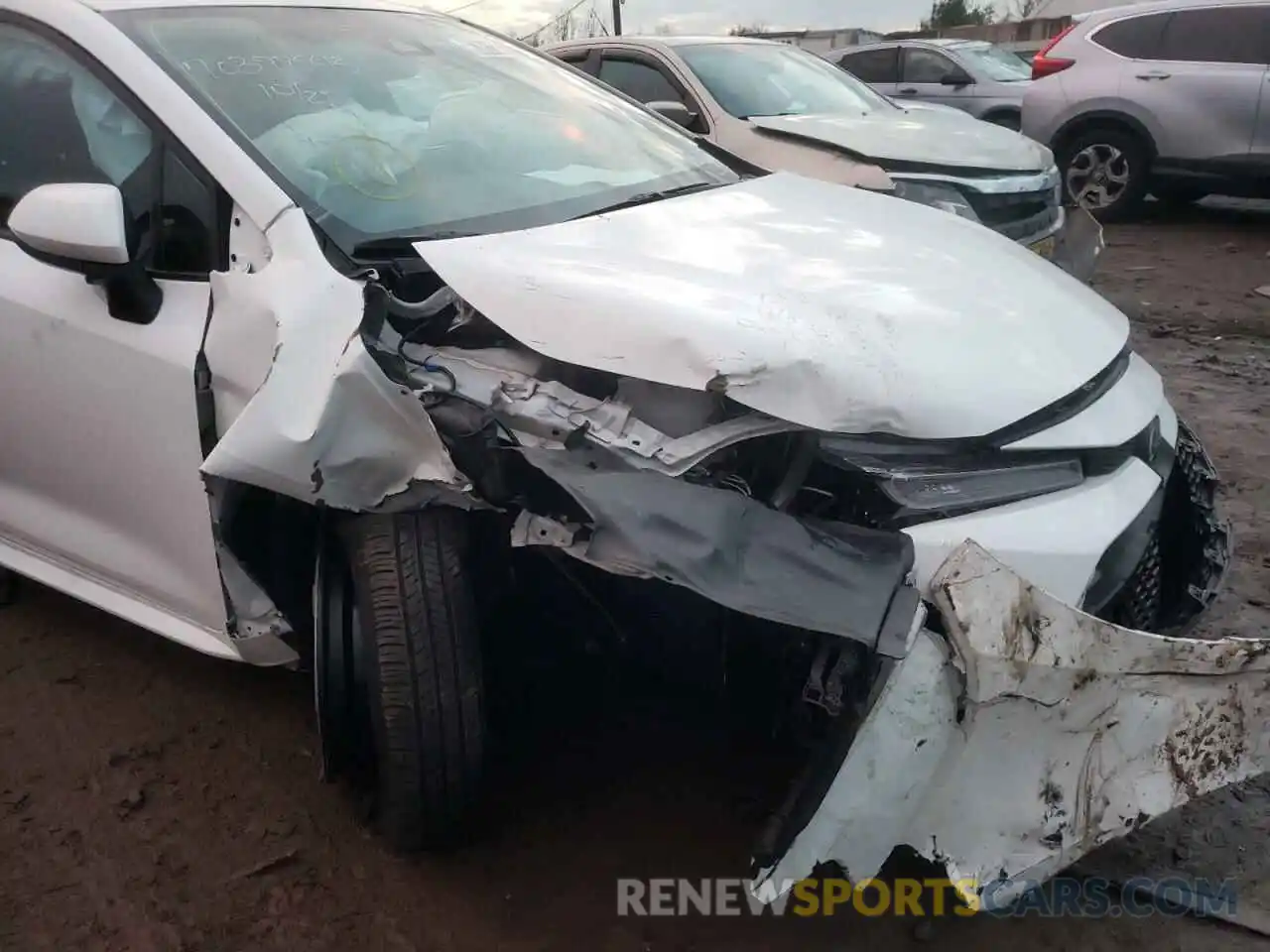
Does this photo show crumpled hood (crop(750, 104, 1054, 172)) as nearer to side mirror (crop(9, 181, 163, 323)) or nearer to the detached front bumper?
the detached front bumper

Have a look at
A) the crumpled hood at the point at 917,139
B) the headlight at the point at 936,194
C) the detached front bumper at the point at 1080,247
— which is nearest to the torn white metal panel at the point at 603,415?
the detached front bumper at the point at 1080,247

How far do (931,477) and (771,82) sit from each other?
496 centimetres

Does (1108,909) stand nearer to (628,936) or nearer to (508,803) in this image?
(628,936)

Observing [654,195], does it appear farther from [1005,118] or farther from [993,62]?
[993,62]

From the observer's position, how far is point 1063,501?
1.93m

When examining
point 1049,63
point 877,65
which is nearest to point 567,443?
point 1049,63

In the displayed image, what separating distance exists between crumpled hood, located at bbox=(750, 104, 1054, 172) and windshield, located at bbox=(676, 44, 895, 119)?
8.1 inches

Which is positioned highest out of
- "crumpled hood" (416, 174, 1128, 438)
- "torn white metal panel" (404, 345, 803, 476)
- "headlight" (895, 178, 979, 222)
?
"crumpled hood" (416, 174, 1128, 438)

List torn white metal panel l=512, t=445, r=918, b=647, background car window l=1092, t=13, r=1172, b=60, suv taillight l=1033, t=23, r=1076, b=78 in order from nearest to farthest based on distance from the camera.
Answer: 1. torn white metal panel l=512, t=445, r=918, b=647
2. background car window l=1092, t=13, r=1172, b=60
3. suv taillight l=1033, t=23, r=1076, b=78

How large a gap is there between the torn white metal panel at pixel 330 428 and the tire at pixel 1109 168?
7817 millimetres

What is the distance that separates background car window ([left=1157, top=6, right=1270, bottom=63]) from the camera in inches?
301

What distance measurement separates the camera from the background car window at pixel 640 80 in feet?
20.2

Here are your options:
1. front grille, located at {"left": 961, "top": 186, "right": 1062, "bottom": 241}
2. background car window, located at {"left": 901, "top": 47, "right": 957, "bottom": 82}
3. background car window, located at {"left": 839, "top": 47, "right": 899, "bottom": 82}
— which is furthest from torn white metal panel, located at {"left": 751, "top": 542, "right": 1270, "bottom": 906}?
background car window, located at {"left": 839, "top": 47, "right": 899, "bottom": 82}

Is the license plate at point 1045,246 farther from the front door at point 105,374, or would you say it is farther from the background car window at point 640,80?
the front door at point 105,374
